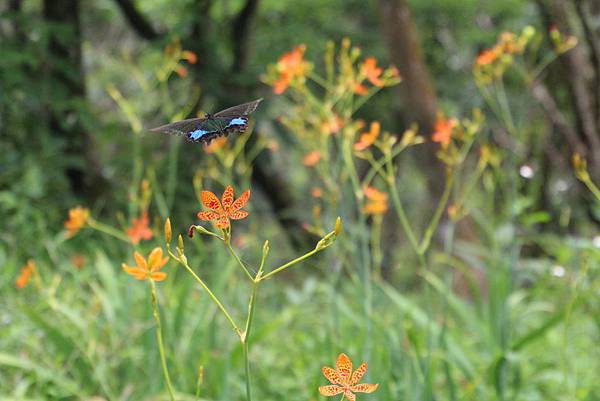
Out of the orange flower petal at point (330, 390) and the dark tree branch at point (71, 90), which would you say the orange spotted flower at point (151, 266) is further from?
the dark tree branch at point (71, 90)

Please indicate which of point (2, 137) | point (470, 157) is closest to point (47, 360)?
point (2, 137)

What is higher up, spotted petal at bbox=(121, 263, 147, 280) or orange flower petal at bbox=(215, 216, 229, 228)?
spotted petal at bbox=(121, 263, 147, 280)

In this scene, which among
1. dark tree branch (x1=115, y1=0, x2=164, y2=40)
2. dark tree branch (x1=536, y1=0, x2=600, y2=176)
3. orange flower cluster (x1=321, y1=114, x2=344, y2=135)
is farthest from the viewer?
dark tree branch (x1=115, y1=0, x2=164, y2=40)

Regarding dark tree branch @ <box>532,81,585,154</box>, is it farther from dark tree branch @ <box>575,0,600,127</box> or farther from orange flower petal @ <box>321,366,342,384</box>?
orange flower petal @ <box>321,366,342,384</box>

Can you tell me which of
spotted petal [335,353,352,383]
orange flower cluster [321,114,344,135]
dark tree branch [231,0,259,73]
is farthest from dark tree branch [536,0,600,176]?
spotted petal [335,353,352,383]

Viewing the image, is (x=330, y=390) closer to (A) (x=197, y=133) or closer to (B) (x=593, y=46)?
(A) (x=197, y=133)
